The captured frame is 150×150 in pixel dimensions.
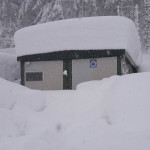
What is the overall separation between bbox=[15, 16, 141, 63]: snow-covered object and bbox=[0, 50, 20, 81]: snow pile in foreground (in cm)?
444

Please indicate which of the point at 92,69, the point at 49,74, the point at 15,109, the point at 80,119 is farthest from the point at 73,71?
the point at 80,119

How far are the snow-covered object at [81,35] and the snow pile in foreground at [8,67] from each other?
14.6 feet

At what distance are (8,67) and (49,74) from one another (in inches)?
215

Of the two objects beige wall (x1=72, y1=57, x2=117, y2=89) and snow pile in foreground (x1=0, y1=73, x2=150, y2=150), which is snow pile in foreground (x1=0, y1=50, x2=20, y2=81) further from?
snow pile in foreground (x1=0, y1=73, x2=150, y2=150)

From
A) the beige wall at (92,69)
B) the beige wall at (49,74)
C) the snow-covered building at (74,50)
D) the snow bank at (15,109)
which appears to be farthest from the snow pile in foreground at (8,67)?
the snow bank at (15,109)

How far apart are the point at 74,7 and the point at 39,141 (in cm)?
1928

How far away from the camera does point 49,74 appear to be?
11.5 metres

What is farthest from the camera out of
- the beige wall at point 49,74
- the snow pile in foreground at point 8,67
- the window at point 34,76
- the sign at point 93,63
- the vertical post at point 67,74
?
the snow pile in foreground at point 8,67

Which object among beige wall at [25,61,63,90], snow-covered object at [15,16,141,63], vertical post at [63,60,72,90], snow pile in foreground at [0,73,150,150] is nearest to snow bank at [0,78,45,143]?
snow pile in foreground at [0,73,150,150]

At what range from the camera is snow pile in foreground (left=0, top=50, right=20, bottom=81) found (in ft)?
50.5

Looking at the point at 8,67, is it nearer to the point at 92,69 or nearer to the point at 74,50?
the point at 74,50

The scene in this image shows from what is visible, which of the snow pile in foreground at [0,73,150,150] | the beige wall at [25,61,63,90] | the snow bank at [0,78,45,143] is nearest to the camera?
the snow pile in foreground at [0,73,150,150]

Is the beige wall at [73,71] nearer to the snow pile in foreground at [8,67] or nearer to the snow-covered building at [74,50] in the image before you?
the snow-covered building at [74,50]

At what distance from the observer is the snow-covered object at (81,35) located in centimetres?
1027
